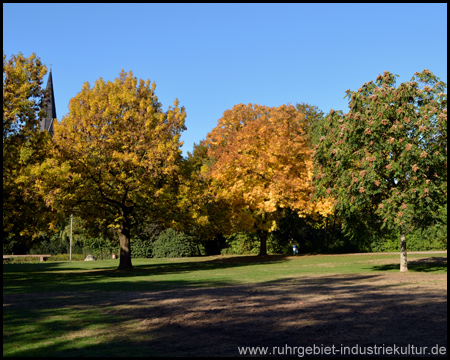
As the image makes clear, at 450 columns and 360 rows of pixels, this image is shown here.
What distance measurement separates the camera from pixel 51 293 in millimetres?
16266

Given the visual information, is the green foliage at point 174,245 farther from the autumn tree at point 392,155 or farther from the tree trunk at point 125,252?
the autumn tree at point 392,155

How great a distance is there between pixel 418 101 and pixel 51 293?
55.0 ft

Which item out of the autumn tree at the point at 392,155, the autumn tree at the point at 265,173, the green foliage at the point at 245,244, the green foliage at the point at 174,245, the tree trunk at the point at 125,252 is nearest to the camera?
the autumn tree at the point at 392,155

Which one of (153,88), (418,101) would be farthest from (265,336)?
(153,88)

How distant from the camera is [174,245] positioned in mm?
46531

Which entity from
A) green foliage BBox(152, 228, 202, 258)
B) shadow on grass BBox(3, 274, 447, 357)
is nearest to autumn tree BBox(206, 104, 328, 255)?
green foliage BBox(152, 228, 202, 258)

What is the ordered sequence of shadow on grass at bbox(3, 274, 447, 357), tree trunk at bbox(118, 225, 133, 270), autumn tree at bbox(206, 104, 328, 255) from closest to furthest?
shadow on grass at bbox(3, 274, 447, 357) < tree trunk at bbox(118, 225, 133, 270) < autumn tree at bbox(206, 104, 328, 255)

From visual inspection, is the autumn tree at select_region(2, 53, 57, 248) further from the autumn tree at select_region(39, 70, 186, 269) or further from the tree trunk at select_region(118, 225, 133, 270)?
the tree trunk at select_region(118, 225, 133, 270)

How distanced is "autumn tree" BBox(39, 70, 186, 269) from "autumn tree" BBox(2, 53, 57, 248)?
9.95 feet

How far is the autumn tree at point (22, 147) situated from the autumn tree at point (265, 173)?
15.5 meters

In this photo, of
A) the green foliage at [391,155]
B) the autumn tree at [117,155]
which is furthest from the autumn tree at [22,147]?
the green foliage at [391,155]

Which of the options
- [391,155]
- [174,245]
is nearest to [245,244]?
[174,245]

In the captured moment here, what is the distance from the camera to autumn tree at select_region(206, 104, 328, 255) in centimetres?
3562

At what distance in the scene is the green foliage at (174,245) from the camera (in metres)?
46.1
